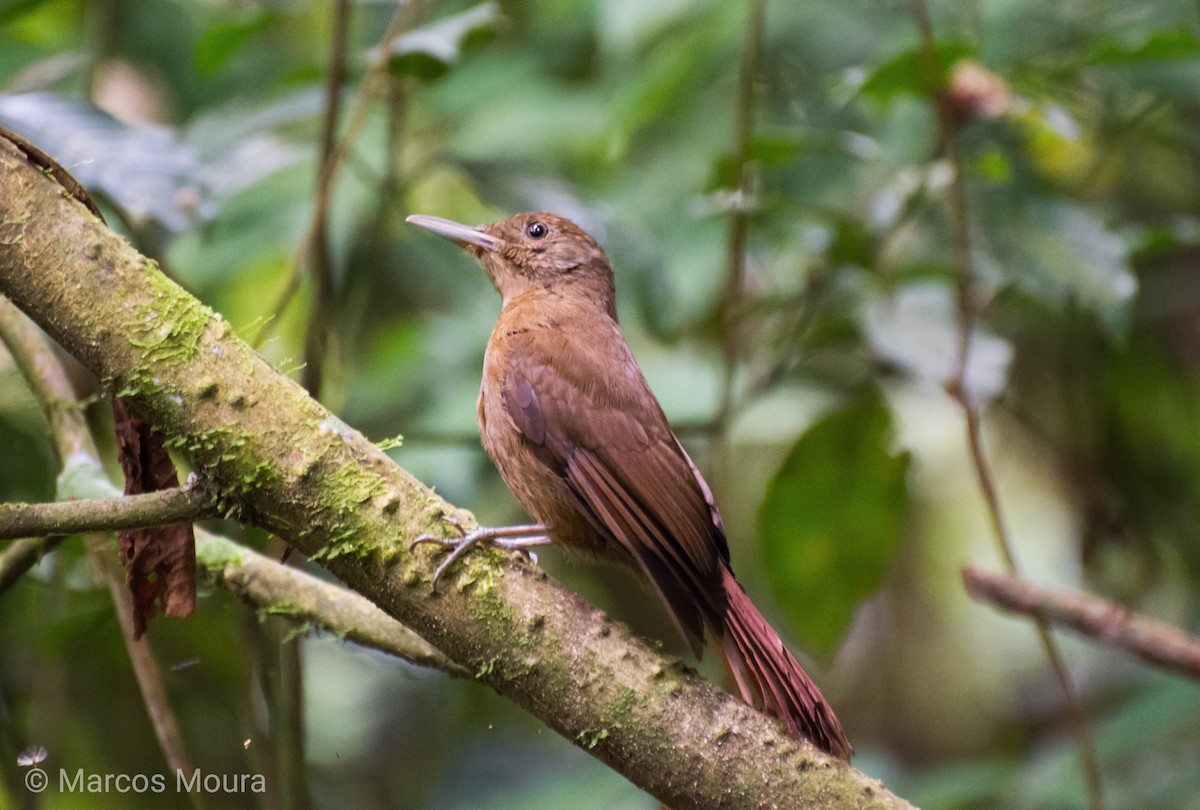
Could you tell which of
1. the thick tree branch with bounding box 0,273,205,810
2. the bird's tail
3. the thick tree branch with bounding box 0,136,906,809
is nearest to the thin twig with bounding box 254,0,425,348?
the thick tree branch with bounding box 0,273,205,810

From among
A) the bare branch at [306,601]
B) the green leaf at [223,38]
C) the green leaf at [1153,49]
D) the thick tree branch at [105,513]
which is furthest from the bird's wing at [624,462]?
the green leaf at [1153,49]

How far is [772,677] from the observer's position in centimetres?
191

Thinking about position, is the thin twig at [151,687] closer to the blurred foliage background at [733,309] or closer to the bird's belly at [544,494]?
the blurred foliage background at [733,309]

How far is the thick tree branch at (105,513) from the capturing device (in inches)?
59.2

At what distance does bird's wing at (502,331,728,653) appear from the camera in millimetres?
2090

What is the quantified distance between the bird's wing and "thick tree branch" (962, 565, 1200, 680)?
1072mm

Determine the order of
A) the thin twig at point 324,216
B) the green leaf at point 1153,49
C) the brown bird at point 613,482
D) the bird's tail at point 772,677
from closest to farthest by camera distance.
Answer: the bird's tail at point 772,677 < the brown bird at point 613,482 < the green leaf at point 1153,49 < the thin twig at point 324,216

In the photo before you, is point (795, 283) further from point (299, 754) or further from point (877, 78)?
point (299, 754)

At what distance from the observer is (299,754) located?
2.77 metres

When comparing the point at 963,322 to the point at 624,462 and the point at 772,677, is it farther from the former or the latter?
the point at 772,677

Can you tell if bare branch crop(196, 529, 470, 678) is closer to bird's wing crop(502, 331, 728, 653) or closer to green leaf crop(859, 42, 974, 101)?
bird's wing crop(502, 331, 728, 653)

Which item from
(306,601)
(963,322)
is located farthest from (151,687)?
(963,322)

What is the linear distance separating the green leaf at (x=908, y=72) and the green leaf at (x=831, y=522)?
894 millimetres

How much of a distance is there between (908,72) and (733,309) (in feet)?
2.58
